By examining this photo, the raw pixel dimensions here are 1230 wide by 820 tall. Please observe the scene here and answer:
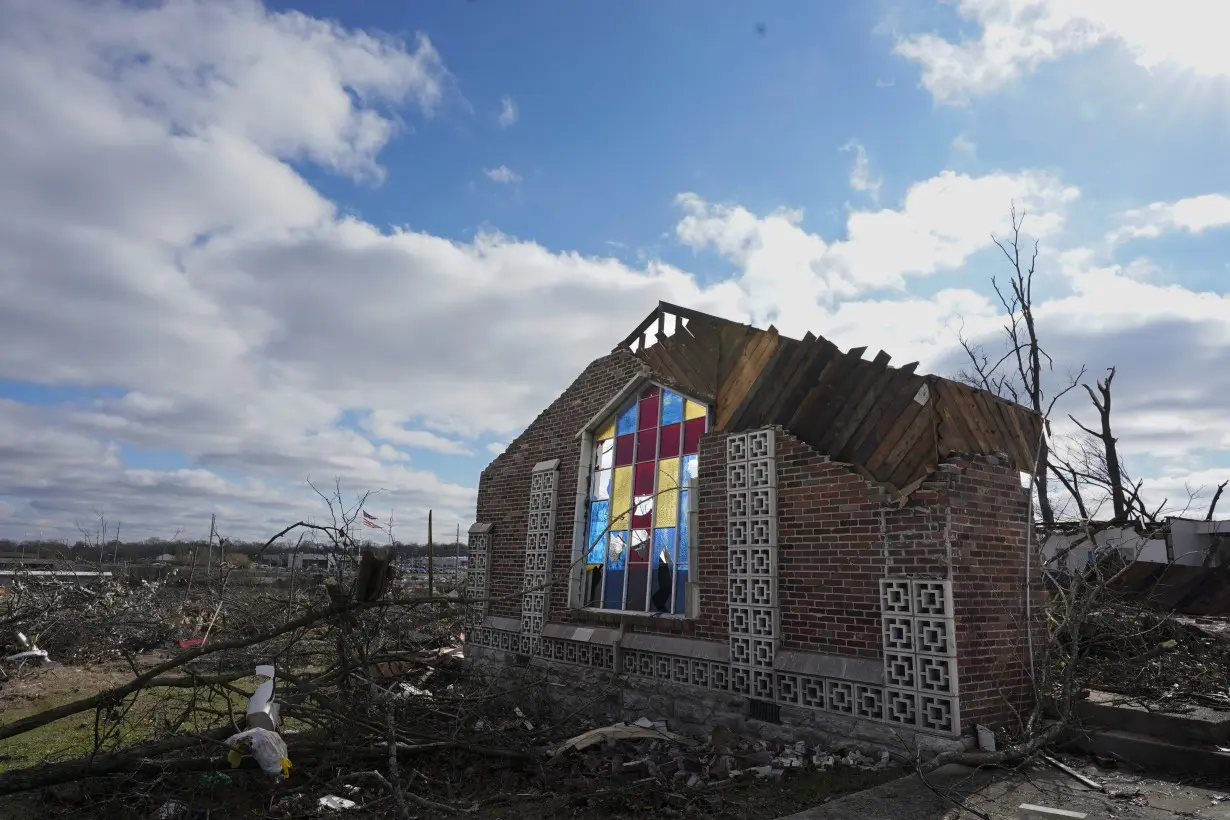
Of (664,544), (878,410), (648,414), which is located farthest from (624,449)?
(878,410)

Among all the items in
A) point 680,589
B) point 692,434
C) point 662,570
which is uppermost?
point 692,434

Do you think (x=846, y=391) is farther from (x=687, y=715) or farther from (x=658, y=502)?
(x=687, y=715)

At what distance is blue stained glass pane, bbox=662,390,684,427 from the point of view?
30.5ft

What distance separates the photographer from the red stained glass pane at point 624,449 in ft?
32.6

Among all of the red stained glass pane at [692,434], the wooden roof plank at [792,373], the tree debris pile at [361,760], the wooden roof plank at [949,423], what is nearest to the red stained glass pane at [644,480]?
the red stained glass pane at [692,434]

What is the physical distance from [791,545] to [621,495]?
10.4 feet

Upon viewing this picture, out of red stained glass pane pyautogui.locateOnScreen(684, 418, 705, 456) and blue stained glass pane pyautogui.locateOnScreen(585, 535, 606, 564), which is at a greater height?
red stained glass pane pyautogui.locateOnScreen(684, 418, 705, 456)

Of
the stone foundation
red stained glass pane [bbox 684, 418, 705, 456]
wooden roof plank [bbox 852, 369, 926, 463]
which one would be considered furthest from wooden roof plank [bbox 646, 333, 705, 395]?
the stone foundation

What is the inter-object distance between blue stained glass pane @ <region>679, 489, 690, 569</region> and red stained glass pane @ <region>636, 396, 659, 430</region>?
1.31m

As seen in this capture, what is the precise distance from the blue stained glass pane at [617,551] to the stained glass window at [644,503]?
0.01 m

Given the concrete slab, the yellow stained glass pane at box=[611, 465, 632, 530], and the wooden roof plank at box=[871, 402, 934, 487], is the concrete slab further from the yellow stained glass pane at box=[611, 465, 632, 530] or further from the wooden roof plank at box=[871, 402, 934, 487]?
the yellow stained glass pane at box=[611, 465, 632, 530]

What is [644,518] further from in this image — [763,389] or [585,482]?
[763,389]

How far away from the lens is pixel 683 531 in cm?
865

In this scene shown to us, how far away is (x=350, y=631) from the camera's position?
252 inches
